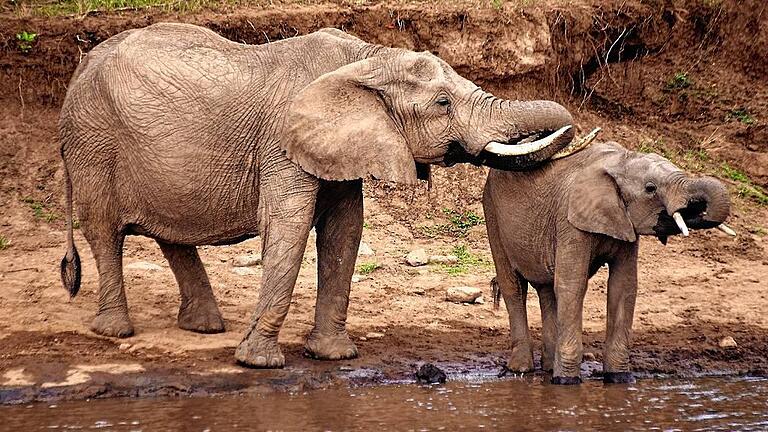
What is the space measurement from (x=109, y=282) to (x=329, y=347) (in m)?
1.72

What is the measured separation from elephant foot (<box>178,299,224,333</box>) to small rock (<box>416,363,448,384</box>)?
1695 mm

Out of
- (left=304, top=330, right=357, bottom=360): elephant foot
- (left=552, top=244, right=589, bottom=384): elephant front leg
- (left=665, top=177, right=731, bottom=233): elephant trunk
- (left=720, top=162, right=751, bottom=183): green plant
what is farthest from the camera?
(left=720, top=162, right=751, bottom=183): green plant

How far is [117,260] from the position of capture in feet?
35.3

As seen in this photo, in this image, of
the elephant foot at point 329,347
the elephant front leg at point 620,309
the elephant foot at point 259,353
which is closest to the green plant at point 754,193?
the elephant front leg at point 620,309

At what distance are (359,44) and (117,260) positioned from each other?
2445 mm

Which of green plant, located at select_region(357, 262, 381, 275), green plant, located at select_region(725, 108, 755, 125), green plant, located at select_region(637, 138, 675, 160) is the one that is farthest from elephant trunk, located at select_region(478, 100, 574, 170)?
green plant, located at select_region(725, 108, 755, 125)

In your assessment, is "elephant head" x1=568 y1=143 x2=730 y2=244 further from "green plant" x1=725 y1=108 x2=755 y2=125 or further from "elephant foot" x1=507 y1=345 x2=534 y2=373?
"green plant" x1=725 y1=108 x2=755 y2=125

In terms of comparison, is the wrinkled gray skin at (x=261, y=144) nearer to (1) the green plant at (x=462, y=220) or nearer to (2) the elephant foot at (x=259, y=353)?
(2) the elephant foot at (x=259, y=353)

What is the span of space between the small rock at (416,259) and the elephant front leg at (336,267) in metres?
2.36

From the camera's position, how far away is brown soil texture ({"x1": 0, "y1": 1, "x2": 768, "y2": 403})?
1036 centimetres

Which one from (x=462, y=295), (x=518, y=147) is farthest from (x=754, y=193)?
(x=518, y=147)

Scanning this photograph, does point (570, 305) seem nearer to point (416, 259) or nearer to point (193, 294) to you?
point (193, 294)

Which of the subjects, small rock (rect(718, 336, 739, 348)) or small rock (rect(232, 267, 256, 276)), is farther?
small rock (rect(232, 267, 256, 276))

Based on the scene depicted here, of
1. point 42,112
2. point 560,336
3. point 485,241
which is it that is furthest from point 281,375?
point 42,112
